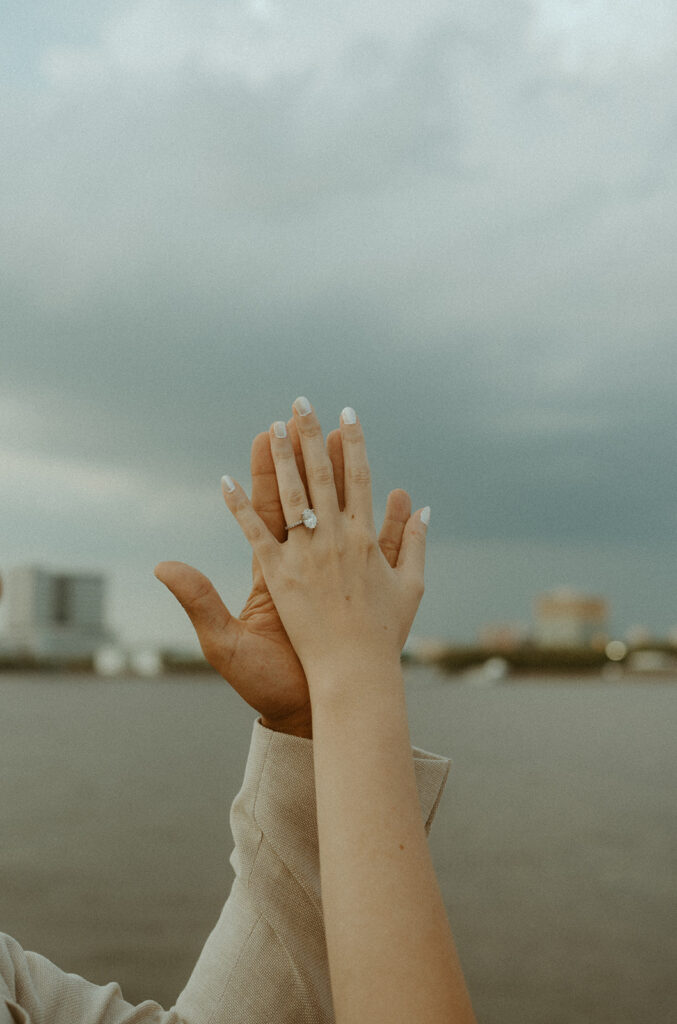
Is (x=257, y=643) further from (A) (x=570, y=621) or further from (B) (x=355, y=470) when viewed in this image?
(A) (x=570, y=621)

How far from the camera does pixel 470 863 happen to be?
26.1 m

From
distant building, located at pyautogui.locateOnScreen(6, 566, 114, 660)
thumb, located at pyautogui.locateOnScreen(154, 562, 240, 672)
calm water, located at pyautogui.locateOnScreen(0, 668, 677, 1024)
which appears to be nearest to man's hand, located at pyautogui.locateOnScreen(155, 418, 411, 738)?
thumb, located at pyautogui.locateOnScreen(154, 562, 240, 672)

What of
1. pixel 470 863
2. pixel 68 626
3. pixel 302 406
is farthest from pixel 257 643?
pixel 68 626

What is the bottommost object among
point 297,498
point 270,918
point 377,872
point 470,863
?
point 470,863

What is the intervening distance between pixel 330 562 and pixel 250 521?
0.61 feet

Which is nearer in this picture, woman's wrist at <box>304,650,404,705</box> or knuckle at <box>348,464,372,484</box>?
woman's wrist at <box>304,650,404,705</box>

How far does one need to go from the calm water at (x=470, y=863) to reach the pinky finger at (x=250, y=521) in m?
13.5

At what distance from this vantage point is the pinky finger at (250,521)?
151 cm

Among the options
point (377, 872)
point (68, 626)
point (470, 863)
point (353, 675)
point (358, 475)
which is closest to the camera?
point (377, 872)

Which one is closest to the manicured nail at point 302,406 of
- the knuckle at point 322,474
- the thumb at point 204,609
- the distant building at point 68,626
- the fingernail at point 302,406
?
the fingernail at point 302,406

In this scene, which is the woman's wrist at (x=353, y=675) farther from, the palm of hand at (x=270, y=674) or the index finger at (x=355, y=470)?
the index finger at (x=355, y=470)

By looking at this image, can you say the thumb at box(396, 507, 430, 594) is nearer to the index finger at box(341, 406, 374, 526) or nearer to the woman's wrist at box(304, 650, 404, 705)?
the index finger at box(341, 406, 374, 526)

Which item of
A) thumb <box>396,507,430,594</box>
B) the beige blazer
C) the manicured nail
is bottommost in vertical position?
the beige blazer

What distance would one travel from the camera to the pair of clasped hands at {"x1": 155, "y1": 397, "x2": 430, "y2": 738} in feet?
4.50
